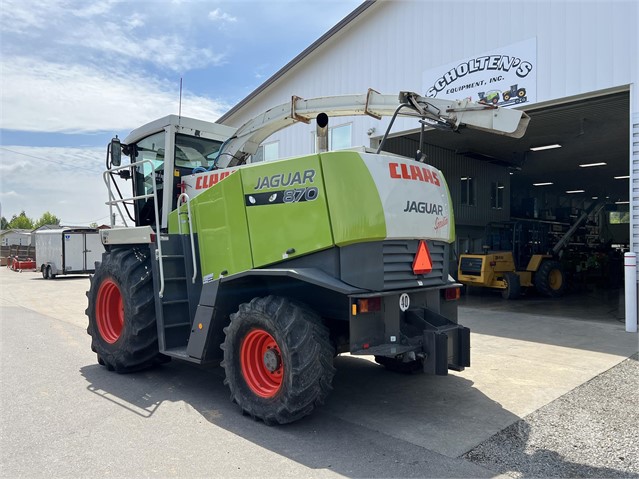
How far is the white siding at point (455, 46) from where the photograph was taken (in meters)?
9.12

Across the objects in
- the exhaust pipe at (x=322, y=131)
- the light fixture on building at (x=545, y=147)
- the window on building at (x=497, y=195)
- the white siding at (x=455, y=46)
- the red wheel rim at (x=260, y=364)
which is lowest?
the red wheel rim at (x=260, y=364)

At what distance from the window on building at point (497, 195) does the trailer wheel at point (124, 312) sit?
1826 cm

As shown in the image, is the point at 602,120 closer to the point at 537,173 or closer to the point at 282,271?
the point at 537,173

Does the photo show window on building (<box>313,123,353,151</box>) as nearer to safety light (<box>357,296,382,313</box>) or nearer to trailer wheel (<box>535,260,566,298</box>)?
trailer wheel (<box>535,260,566,298</box>)

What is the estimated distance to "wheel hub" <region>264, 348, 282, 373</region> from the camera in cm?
438

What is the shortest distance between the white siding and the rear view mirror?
7868mm

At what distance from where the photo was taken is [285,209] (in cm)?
457

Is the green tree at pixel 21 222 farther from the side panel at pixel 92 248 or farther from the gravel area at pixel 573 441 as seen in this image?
the gravel area at pixel 573 441

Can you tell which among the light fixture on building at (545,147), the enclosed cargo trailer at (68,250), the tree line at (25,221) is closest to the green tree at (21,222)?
the tree line at (25,221)

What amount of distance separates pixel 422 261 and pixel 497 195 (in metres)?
18.7

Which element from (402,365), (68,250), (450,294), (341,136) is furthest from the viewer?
(68,250)

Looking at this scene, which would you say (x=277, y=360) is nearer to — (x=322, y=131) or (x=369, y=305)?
(x=369, y=305)

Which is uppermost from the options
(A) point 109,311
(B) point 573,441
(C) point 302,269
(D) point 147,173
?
(D) point 147,173

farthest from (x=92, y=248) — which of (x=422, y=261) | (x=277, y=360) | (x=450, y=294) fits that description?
(x=422, y=261)
